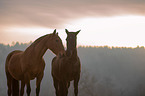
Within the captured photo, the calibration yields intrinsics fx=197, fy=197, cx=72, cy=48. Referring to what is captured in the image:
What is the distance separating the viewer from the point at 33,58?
8516 mm

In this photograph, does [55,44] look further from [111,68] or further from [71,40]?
[111,68]

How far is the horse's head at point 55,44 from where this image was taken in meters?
8.02

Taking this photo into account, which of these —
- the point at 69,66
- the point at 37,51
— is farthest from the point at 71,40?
the point at 37,51

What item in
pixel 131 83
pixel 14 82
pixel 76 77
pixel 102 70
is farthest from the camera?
pixel 102 70

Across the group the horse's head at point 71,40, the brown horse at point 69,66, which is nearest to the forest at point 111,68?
the brown horse at point 69,66

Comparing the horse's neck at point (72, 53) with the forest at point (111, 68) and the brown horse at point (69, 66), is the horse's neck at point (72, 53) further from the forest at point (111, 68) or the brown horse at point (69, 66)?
the forest at point (111, 68)

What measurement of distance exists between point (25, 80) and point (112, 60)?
135 metres

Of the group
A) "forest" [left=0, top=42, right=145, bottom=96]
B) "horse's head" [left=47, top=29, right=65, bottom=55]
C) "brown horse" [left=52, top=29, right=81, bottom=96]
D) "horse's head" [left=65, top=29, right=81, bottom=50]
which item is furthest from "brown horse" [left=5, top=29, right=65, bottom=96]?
"forest" [left=0, top=42, right=145, bottom=96]

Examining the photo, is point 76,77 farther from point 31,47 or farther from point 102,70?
point 102,70

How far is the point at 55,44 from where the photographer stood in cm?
812

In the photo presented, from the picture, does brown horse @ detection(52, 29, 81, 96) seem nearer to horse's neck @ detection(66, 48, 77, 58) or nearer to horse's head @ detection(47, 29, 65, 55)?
horse's neck @ detection(66, 48, 77, 58)

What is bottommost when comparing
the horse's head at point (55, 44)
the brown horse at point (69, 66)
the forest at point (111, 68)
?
the forest at point (111, 68)

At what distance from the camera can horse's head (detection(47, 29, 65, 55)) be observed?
802cm

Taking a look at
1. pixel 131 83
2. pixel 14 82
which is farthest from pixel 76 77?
pixel 131 83
